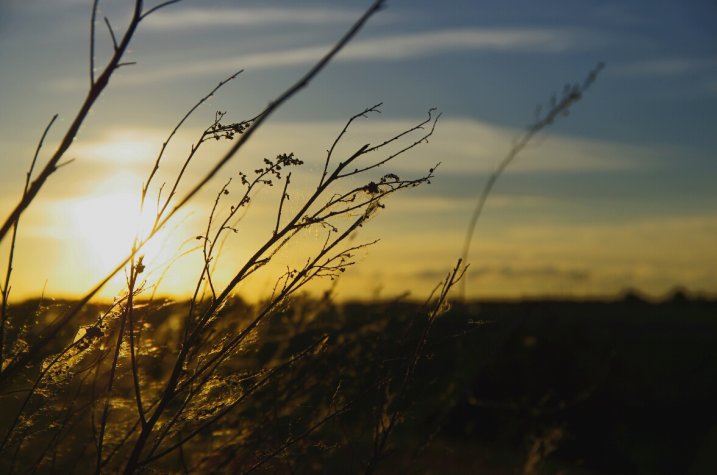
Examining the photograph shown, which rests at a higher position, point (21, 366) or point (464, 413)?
point (21, 366)

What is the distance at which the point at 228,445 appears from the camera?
2.67 m

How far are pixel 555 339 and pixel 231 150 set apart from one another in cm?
1411

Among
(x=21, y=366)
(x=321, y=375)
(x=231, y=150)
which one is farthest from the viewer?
(x=321, y=375)

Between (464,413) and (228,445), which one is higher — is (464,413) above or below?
below

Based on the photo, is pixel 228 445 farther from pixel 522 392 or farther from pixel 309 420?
pixel 522 392

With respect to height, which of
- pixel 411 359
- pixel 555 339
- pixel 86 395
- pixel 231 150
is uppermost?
pixel 231 150

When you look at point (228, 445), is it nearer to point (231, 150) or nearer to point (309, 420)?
point (309, 420)

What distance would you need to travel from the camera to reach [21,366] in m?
1.12

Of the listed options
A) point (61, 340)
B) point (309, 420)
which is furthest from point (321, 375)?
point (61, 340)

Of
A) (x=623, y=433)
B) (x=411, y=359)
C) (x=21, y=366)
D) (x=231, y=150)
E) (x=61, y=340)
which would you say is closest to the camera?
(x=231, y=150)

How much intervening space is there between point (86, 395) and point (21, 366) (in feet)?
6.60

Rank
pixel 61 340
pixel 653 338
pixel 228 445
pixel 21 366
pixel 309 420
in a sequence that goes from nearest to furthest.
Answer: pixel 21 366, pixel 228 445, pixel 309 420, pixel 61 340, pixel 653 338

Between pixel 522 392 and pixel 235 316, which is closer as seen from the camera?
pixel 235 316

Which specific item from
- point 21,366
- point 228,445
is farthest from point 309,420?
point 21,366
